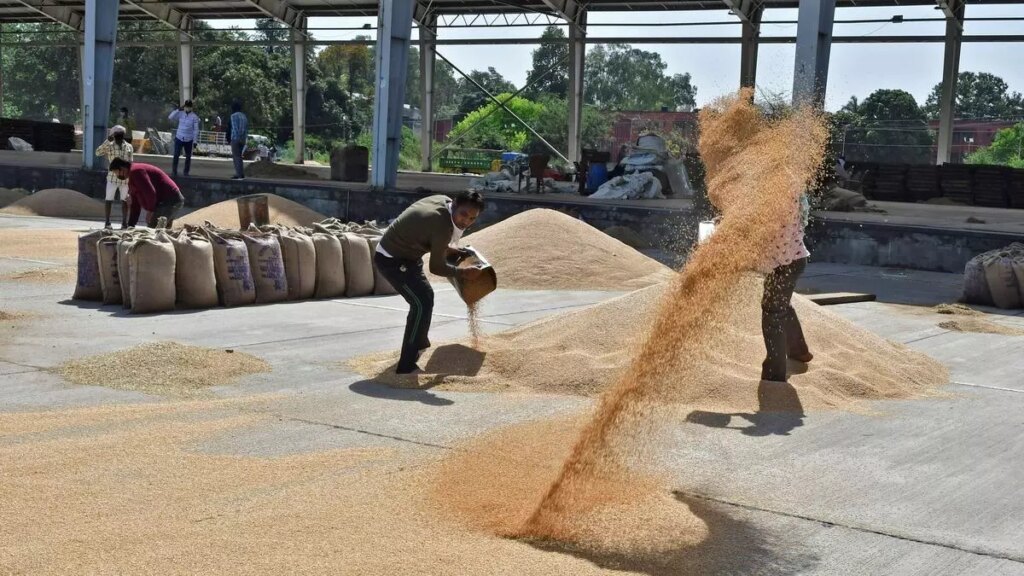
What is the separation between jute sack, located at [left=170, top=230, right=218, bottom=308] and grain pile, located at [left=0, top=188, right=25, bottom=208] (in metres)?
12.9

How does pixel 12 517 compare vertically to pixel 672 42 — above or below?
below

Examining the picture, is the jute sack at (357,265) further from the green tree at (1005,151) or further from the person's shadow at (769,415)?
the green tree at (1005,151)

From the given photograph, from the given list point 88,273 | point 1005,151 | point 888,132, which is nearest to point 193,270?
point 88,273

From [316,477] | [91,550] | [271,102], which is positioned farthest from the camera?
[271,102]

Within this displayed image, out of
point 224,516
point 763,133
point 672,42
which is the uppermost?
point 672,42

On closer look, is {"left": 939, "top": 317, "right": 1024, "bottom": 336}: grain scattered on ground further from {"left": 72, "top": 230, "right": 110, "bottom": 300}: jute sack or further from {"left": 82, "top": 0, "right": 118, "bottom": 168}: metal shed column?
{"left": 82, "top": 0, "right": 118, "bottom": 168}: metal shed column

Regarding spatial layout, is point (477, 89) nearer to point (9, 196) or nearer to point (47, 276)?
point (9, 196)

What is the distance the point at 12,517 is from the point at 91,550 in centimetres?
52

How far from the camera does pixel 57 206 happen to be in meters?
20.2

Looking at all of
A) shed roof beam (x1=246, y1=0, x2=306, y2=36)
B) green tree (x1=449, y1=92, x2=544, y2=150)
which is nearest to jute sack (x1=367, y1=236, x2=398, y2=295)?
shed roof beam (x1=246, y1=0, x2=306, y2=36)

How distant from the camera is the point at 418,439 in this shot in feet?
19.0

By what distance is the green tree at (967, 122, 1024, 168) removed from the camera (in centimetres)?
3431

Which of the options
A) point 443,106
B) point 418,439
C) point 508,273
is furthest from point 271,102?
point 418,439

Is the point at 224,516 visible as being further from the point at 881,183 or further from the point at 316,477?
the point at 881,183
